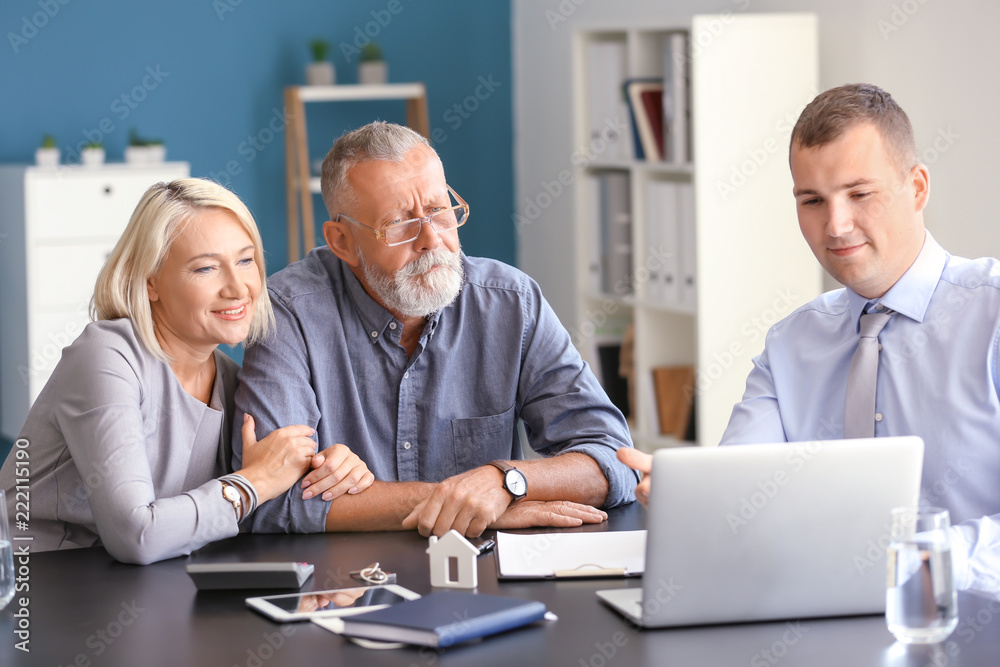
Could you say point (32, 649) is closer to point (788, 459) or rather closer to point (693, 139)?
point (788, 459)

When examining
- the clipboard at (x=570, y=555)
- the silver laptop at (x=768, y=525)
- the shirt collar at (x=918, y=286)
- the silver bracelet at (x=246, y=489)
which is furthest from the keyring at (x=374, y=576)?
the shirt collar at (x=918, y=286)

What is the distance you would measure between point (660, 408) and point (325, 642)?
Answer: 2.79 m

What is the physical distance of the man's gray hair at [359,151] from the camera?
2.13m

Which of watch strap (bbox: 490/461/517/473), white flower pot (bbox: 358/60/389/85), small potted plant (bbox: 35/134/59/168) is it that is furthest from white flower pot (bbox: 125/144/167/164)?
watch strap (bbox: 490/461/517/473)

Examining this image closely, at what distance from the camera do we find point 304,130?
4.89m

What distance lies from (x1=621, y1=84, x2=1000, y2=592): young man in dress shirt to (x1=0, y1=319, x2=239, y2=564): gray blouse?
1.06 metres

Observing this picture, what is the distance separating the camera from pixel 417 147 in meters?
2.14

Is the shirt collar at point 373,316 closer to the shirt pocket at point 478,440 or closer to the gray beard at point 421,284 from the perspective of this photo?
the gray beard at point 421,284

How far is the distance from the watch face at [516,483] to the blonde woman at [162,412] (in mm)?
239

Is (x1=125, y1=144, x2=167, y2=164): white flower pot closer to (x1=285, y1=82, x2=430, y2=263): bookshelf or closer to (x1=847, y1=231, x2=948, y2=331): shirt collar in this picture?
(x1=285, y1=82, x2=430, y2=263): bookshelf

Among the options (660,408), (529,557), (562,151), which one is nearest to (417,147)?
(529,557)

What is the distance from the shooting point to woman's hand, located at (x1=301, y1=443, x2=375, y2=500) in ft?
6.10

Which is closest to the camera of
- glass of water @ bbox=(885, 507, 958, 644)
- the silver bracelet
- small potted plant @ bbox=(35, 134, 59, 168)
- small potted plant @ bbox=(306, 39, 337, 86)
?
glass of water @ bbox=(885, 507, 958, 644)

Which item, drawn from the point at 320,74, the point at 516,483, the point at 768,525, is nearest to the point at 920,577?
the point at 768,525
